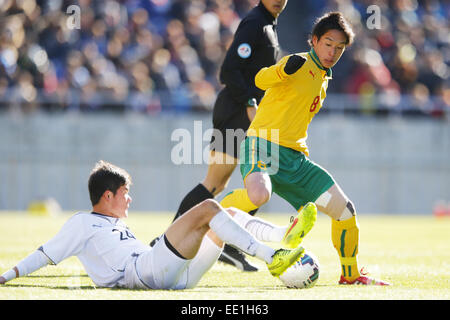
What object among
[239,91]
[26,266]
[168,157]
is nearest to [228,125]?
[239,91]

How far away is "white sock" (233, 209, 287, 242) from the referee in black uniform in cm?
154

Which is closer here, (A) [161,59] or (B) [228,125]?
(B) [228,125]

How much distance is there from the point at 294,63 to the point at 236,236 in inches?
62.6

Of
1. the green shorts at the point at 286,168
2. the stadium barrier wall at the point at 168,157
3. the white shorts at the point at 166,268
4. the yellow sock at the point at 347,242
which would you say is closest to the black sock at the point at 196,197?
the green shorts at the point at 286,168

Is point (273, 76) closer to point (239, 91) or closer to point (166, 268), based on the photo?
point (239, 91)

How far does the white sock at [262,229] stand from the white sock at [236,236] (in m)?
0.61

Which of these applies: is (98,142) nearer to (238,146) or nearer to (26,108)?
(26,108)

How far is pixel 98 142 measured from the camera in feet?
61.3

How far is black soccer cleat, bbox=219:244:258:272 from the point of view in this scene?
7750 mm

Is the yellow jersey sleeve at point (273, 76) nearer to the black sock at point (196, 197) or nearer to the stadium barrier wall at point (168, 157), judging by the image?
the black sock at point (196, 197)

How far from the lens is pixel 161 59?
748 inches

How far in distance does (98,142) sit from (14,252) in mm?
9749
